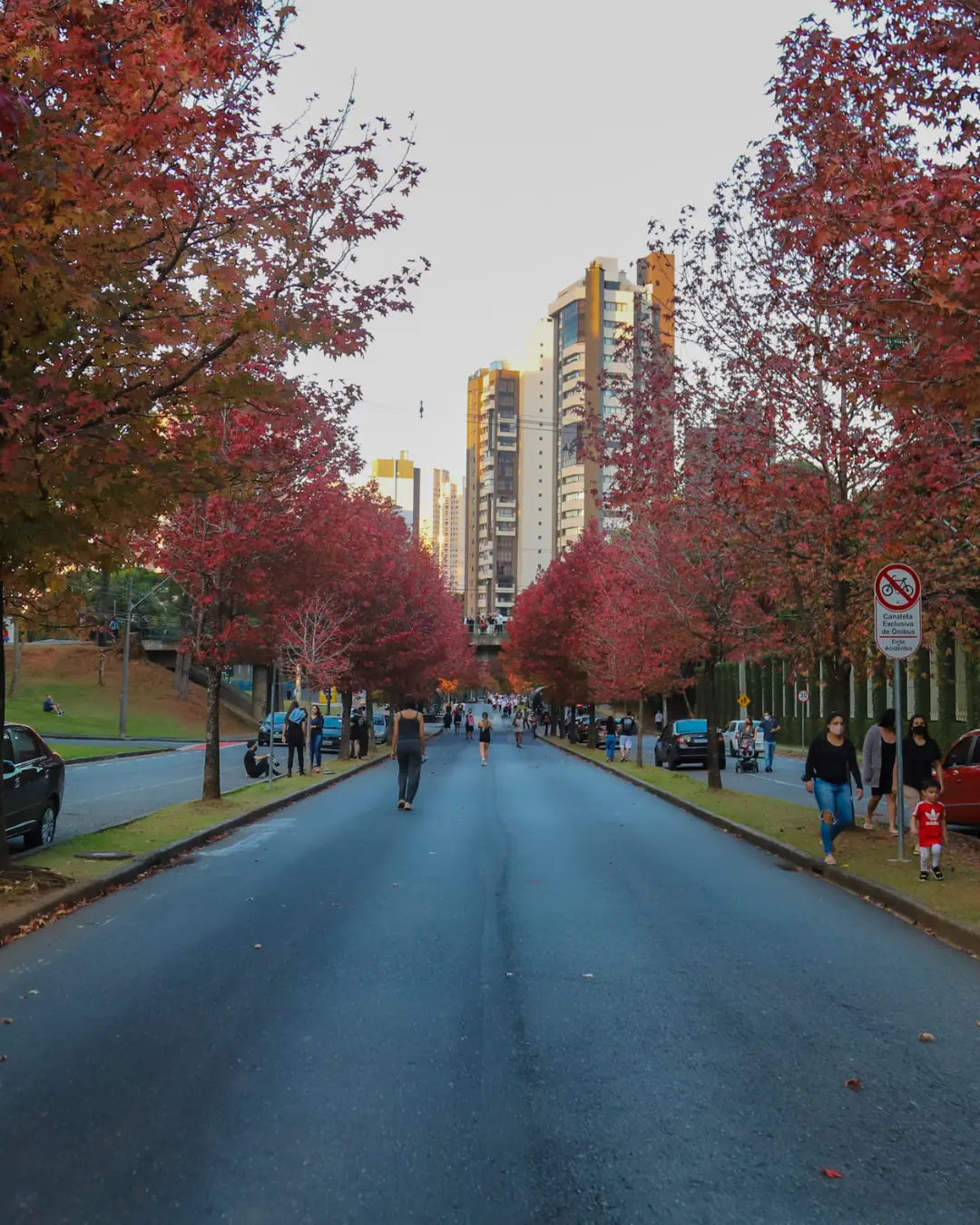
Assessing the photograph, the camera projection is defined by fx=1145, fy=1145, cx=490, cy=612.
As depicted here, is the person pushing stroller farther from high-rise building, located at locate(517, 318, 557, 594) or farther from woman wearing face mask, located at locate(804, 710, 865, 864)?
high-rise building, located at locate(517, 318, 557, 594)

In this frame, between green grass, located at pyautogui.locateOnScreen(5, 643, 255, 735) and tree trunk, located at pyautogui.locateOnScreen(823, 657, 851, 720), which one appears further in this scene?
green grass, located at pyautogui.locateOnScreen(5, 643, 255, 735)

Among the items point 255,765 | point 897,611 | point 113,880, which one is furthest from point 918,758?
point 255,765

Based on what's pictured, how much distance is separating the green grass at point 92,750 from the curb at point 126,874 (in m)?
19.9

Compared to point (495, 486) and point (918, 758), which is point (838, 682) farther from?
point (495, 486)

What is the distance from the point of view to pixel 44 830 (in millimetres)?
14352

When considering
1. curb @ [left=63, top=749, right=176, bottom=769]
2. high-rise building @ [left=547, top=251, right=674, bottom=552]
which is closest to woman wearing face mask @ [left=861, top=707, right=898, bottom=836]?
curb @ [left=63, top=749, right=176, bottom=769]

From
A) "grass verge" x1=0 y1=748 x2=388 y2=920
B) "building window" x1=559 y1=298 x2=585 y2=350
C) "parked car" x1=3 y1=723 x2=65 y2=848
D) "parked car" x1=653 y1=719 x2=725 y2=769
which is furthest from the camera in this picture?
"building window" x1=559 y1=298 x2=585 y2=350

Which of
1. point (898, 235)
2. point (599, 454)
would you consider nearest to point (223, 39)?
point (898, 235)

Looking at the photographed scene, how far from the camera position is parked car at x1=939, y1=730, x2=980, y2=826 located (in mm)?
16230

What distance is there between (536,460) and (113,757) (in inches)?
5058

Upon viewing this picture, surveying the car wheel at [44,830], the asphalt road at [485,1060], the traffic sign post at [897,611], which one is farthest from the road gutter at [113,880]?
the traffic sign post at [897,611]

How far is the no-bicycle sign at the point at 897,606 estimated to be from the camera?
39.5ft

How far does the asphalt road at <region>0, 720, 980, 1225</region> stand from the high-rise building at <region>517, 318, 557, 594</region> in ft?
496

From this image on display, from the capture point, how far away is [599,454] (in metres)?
17.8
